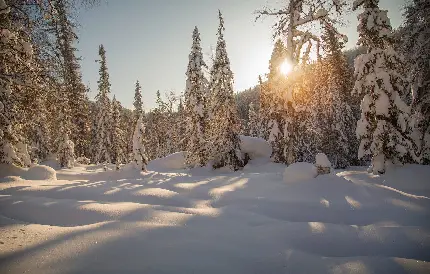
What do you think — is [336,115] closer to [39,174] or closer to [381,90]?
[381,90]

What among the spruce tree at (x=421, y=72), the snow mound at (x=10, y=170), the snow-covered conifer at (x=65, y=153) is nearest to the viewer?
the snow mound at (x=10, y=170)

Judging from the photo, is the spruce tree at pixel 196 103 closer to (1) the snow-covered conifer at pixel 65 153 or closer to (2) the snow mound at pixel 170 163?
(2) the snow mound at pixel 170 163

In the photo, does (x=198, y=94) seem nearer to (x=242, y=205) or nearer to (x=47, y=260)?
(x=242, y=205)

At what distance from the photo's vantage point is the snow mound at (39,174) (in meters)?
8.07

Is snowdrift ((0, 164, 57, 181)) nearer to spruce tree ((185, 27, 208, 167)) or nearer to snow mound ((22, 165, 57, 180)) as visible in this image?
snow mound ((22, 165, 57, 180))

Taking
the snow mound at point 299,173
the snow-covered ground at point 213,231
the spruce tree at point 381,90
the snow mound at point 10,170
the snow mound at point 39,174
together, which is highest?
the spruce tree at point 381,90

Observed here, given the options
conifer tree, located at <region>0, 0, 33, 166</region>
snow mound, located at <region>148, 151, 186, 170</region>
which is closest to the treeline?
conifer tree, located at <region>0, 0, 33, 166</region>

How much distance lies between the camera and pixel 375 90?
33.8 feet

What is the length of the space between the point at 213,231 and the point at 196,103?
62.2 ft

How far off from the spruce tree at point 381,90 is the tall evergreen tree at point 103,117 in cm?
2938

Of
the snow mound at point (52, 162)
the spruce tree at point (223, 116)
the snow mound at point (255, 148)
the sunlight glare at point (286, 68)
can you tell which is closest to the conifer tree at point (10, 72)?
the sunlight glare at point (286, 68)

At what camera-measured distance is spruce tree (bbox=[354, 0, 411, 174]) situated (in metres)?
10.1

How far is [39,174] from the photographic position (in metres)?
8.39

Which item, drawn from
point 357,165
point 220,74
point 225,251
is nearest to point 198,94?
point 220,74
